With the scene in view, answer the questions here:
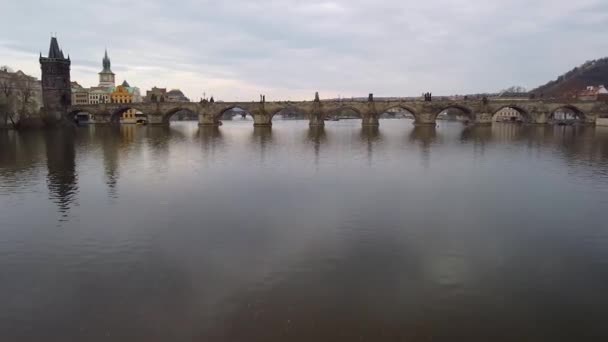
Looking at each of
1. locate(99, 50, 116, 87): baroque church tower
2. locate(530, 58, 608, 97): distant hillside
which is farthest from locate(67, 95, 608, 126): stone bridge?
locate(99, 50, 116, 87): baroque church tower

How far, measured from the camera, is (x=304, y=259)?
9359 mm

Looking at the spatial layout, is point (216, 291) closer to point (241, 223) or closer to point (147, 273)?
point (147, 273)

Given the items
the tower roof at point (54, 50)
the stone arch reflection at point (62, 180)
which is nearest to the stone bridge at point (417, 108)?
the tower roof at point (54, 50)

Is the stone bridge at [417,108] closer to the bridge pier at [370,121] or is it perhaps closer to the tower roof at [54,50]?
the bridge pier at [370,121]

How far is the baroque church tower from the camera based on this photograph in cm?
13462

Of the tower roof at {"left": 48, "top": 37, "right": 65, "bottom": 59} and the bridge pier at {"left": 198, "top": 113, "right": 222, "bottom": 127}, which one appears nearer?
the bridge pier at {"left": 198, "top": 113, "right": 222, "bottom": 127}

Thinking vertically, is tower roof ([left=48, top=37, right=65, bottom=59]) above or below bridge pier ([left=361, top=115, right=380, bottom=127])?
above

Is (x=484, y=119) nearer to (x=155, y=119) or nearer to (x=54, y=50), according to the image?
(x=155, y=119)

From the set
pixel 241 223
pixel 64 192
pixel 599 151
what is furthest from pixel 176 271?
pixel 599 151

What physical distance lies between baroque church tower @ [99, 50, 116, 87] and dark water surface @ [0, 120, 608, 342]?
129 metres

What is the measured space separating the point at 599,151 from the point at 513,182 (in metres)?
17.3

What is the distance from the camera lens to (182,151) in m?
31.6

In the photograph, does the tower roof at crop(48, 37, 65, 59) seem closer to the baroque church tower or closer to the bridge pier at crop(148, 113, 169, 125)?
the bridge pier at crop(148, 113, 169, 125)

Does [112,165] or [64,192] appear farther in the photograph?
[112,165]
